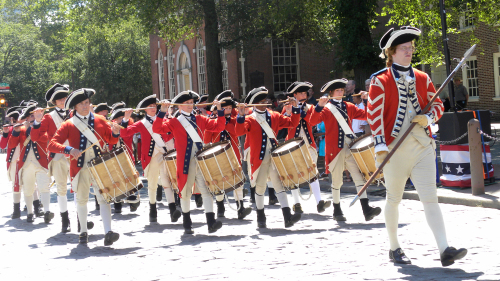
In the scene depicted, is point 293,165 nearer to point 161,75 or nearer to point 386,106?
point 386,106

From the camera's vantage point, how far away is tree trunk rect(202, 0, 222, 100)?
21.4 m

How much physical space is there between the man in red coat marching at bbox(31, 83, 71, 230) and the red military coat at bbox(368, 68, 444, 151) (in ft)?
16.7

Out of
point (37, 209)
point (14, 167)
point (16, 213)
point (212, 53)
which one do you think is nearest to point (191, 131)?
point (37, 209)

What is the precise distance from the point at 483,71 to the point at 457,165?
1948cm

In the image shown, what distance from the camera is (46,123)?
966 cm

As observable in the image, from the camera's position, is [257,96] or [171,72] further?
[171,72]

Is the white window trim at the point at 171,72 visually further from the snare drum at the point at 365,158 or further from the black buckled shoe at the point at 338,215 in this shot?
the snare drum at the point at 365,158

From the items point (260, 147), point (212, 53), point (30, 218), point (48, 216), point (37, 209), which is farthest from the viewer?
point (212, 53)

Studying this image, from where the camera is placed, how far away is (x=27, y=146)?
34.5ft

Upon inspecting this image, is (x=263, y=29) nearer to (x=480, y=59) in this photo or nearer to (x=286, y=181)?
(x=480, y=59)

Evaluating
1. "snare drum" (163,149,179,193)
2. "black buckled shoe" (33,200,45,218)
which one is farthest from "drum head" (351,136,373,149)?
"black buckled shoe" (33,200,45,218)

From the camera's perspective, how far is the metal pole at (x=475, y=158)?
951 centimetres

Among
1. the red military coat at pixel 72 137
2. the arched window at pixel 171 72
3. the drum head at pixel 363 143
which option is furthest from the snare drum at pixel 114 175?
the arched window at pixel 171 72

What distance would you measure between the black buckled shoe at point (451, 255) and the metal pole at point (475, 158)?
4.47 metres
